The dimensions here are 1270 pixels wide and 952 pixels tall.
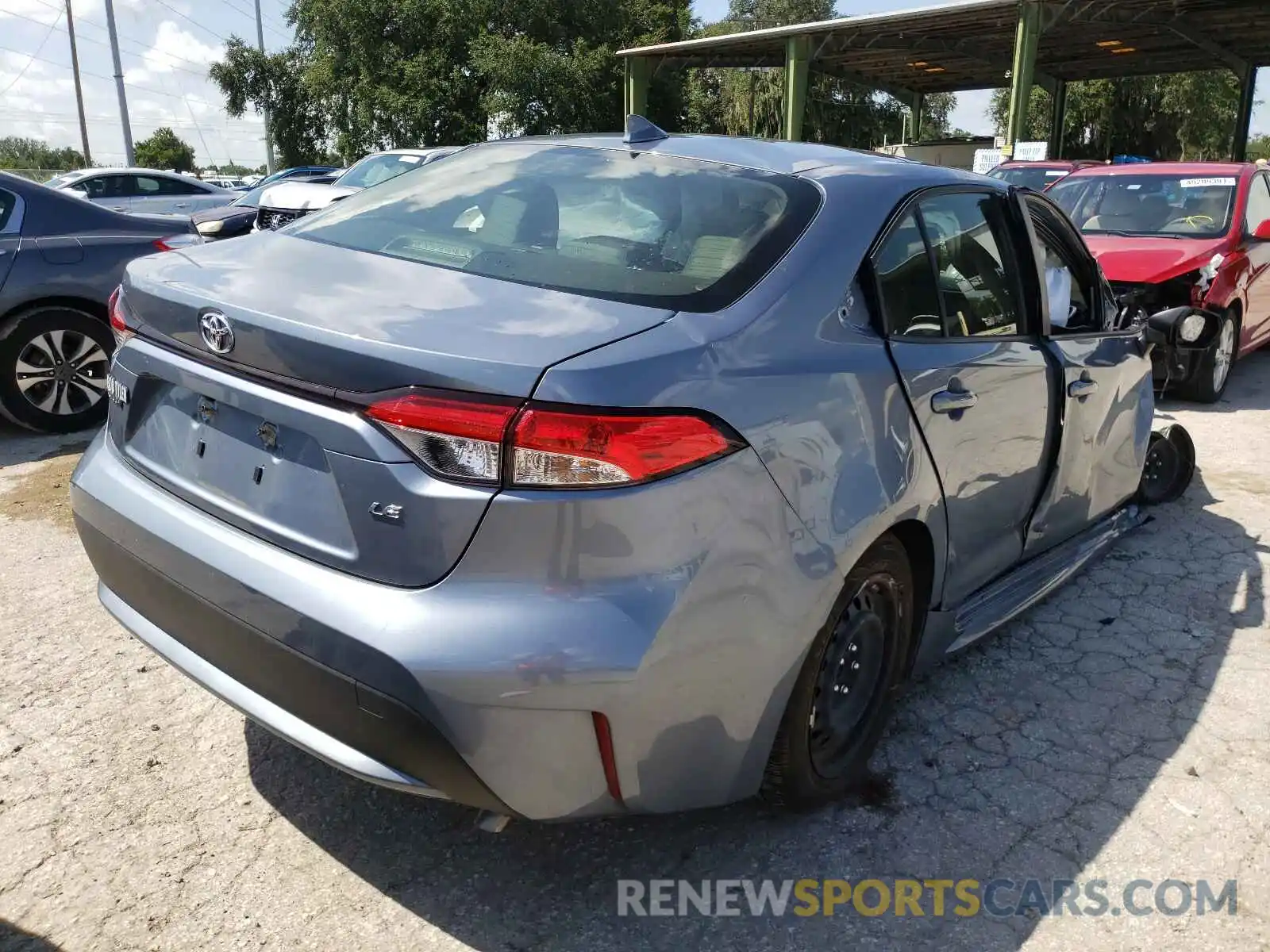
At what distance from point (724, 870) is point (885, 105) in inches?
1750

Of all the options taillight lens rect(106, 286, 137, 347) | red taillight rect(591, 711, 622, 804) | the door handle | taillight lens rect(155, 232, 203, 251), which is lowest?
red taillight rect(591, 711, 622, 804)

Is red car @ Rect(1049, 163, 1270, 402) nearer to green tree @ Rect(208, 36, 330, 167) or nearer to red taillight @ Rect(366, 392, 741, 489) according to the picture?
red taillight @ Rect(366, 392, 741, 489)

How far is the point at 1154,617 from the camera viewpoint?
3861mm

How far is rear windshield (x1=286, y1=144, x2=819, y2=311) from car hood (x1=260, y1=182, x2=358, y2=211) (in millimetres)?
7948

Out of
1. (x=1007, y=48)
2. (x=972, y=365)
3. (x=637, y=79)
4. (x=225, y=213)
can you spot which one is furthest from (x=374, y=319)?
(x=637, y=79)

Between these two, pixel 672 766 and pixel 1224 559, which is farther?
pixel 1224 559

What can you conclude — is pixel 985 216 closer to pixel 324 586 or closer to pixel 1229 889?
pixel 1229 889

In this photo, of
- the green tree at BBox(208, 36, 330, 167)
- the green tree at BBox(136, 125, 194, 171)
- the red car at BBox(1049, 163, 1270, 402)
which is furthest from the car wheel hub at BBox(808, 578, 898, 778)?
the green tree at BBox(136, 125, 194, 171)

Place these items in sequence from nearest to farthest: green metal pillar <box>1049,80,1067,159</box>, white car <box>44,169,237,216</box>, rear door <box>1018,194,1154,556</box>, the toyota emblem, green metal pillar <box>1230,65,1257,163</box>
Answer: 1. the toyota emblem
2. rear door <box>1018,194,1154,556</box>
3. white car <box>44,169,237,216</box>
4. green metal pillar <box>1230,65,1257,163</box>
5. green metal pillar <box>1049,80,1067,159</box>

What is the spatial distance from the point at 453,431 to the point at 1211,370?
7254mm

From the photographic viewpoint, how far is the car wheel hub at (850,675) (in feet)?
8.20

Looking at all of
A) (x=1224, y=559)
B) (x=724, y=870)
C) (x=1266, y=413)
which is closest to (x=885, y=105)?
(x=1266, y=413)

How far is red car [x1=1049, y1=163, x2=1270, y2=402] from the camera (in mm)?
7355

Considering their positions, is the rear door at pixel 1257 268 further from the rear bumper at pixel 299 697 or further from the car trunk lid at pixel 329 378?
the rear bumper at pixel 299 697
